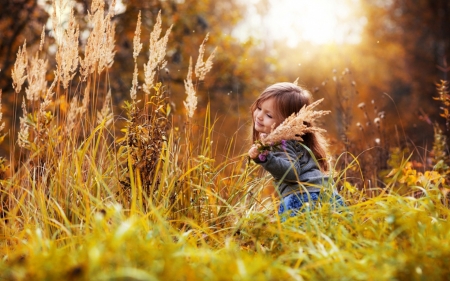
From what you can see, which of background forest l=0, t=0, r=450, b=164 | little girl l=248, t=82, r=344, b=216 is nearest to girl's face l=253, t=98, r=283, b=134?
little girl l=248, t=82, r=344, b=216

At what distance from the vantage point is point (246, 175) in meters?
3.19

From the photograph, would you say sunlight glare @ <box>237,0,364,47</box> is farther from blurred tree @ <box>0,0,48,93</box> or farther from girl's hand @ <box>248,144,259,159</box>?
girl's hand @ <box>248,144,259,159</box>

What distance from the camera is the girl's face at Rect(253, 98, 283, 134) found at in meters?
3.55

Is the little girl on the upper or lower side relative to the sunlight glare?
lower

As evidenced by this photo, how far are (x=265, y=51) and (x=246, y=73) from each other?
16.5 m

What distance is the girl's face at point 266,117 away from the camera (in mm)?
3555

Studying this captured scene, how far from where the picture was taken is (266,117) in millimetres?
3605

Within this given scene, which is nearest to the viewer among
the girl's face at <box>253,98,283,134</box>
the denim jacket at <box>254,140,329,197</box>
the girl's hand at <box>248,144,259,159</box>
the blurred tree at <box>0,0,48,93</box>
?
the girl's hand at <box>248,144,259,159</box>

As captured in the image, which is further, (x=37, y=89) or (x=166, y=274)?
(x=37, y=89)

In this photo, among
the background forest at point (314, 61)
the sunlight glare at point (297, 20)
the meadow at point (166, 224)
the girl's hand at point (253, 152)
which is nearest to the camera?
the meadow at point (166, 224)

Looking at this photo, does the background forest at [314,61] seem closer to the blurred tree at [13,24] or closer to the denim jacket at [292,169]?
the blurred tree at [13,24]

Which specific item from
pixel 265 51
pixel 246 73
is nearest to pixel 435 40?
pixel 265 51

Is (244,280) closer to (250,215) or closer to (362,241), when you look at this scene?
(362,241)

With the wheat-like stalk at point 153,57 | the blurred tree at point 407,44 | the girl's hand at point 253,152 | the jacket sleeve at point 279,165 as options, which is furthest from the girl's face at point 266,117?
the blurred tree at point 407,44
